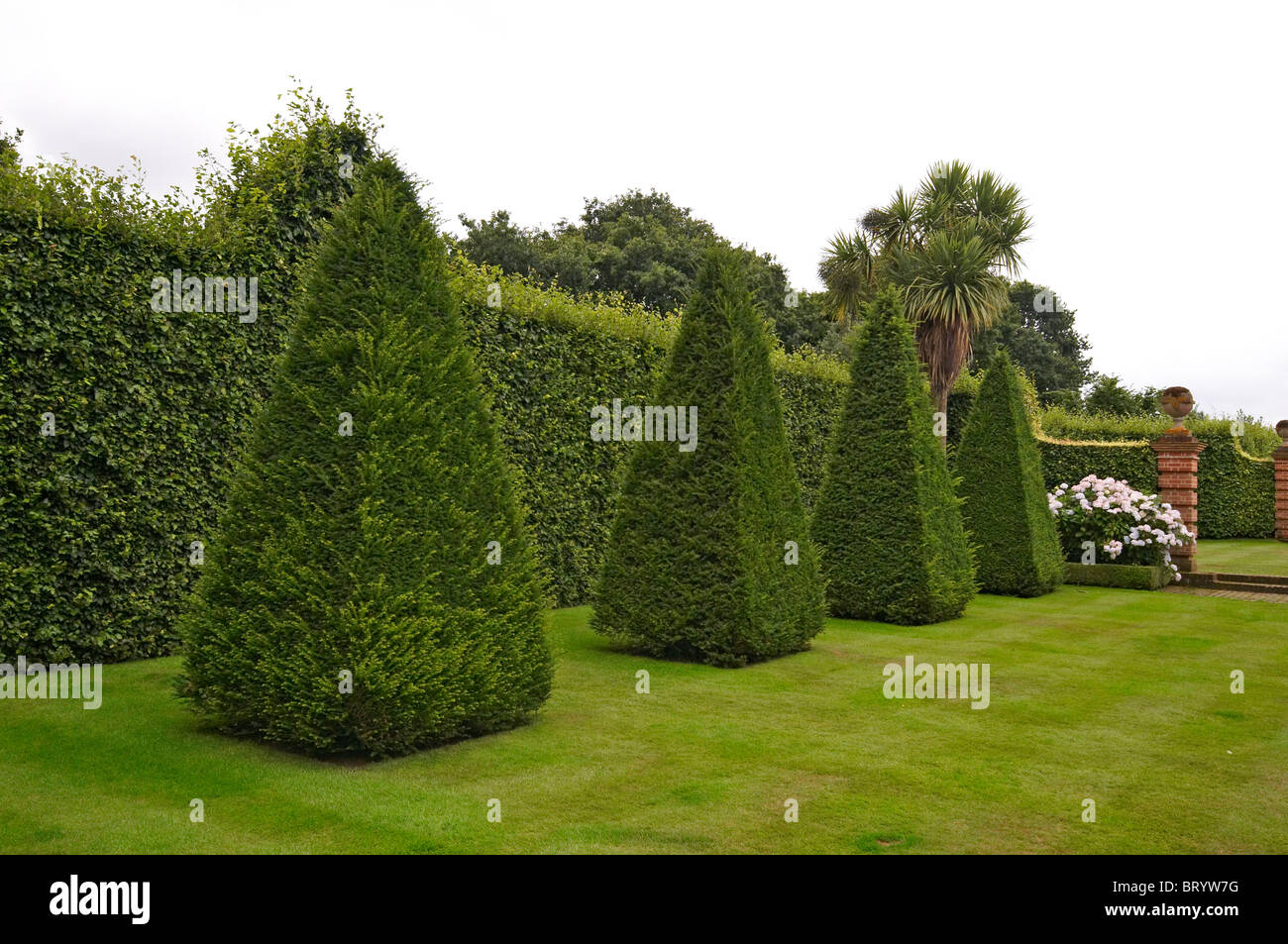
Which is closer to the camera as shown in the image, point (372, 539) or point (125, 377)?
point (372, 539)

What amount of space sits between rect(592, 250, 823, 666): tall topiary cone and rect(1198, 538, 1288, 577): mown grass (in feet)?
46.0

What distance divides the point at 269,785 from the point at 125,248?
6.11 meters

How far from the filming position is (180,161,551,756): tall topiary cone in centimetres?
615

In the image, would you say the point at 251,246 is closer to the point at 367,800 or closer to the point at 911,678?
the point at 367,800

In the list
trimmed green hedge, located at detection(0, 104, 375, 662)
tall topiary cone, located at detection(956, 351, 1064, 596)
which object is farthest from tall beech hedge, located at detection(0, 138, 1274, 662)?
tall topiary cone, located at detection(956, 351, 1064, 596)

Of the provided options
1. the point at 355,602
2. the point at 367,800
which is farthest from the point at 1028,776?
the point at 355,602

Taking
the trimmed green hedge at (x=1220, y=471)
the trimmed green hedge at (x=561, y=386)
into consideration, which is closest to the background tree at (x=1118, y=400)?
the trimmed green hedge at (x=1220, y=471)

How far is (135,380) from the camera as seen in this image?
915 cm

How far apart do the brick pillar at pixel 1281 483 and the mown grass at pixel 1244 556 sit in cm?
48

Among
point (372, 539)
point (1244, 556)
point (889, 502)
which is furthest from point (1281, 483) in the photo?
point (372, 539)

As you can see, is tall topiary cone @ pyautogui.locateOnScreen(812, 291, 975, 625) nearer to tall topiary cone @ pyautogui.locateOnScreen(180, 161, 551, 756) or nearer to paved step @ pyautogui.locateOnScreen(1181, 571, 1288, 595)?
tall topiary cone @ pyautogui.locateOnScreen(180, 161, 551, 756)

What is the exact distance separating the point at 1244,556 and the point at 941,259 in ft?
34.9

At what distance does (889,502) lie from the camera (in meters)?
13.4

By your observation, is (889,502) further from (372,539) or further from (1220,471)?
(1220,471)
